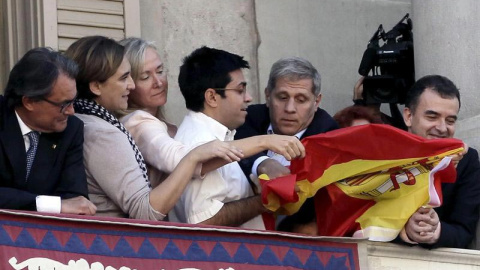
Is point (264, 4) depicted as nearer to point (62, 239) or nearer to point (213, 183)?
point (213, 183)

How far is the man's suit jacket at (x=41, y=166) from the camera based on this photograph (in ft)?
24.0

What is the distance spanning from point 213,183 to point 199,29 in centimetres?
260

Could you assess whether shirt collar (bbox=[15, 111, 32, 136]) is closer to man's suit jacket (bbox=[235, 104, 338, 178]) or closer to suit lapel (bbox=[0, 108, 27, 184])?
suit lapel (bbox=[0, 108, 27, 184])

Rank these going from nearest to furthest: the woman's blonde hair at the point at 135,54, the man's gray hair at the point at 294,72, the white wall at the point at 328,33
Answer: the woman's blonde hair at the point at 135,54
the man's gray hair at the point at 294,72
the white wall at the point at 328,33

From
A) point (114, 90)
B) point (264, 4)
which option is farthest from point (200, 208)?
point (264, 4)

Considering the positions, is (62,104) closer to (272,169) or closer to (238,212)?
(238,212)

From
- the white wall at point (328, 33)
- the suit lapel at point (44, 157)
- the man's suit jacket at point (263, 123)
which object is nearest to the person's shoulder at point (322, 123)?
the man's suit jacket at point (263, 123)

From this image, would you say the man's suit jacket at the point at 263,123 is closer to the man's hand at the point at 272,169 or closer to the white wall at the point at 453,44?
the man's hand at the point at 272,169

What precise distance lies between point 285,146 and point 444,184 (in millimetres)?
1109

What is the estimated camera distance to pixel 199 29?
10273mm

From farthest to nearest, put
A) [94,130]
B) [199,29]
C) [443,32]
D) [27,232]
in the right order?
[199,29] → [443,32] → [94,130] → [27,232]

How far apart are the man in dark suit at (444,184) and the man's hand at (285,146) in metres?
0.70

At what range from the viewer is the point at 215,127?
8.02m

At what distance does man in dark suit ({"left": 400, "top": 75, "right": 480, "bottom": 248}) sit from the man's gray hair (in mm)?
505
